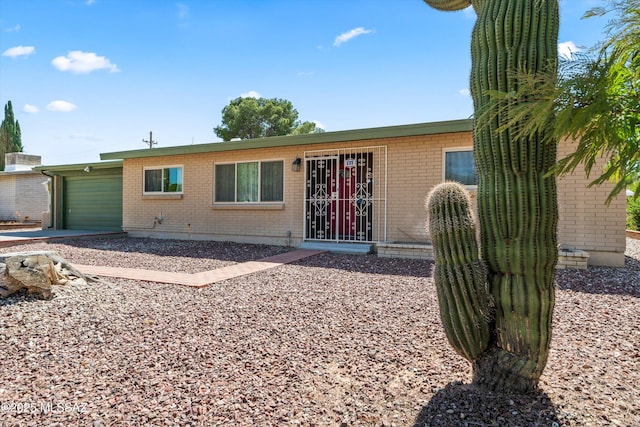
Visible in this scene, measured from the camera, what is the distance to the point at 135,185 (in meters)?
12.9

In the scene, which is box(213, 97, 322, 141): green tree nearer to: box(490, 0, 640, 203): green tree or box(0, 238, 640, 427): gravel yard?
box(0, 238, 640, 427): gravel yard

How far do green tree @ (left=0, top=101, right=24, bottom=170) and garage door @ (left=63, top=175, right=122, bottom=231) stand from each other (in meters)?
22.9

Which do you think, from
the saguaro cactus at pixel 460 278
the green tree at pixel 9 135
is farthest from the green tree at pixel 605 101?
the green tree at pixel 9 135

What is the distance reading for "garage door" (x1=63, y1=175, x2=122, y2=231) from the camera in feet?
47.5

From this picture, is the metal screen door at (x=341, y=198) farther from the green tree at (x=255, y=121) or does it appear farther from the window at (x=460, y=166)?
the green tree at (x=255, y=121)

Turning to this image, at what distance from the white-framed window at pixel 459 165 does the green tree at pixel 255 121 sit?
79.3 feet

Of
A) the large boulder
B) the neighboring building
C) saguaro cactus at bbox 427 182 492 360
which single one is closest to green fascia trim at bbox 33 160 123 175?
the neighboring building

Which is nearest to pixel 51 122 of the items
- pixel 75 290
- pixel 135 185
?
pixel 135 185

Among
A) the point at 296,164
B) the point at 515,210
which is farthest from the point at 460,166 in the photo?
the point at 515,210

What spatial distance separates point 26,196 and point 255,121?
17.5 m

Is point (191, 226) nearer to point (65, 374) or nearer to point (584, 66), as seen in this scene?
point (65, 374)

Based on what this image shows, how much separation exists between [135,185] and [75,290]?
8825 mm

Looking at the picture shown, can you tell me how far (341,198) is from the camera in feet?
A: 32.5

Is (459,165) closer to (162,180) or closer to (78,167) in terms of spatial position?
(162,180)
